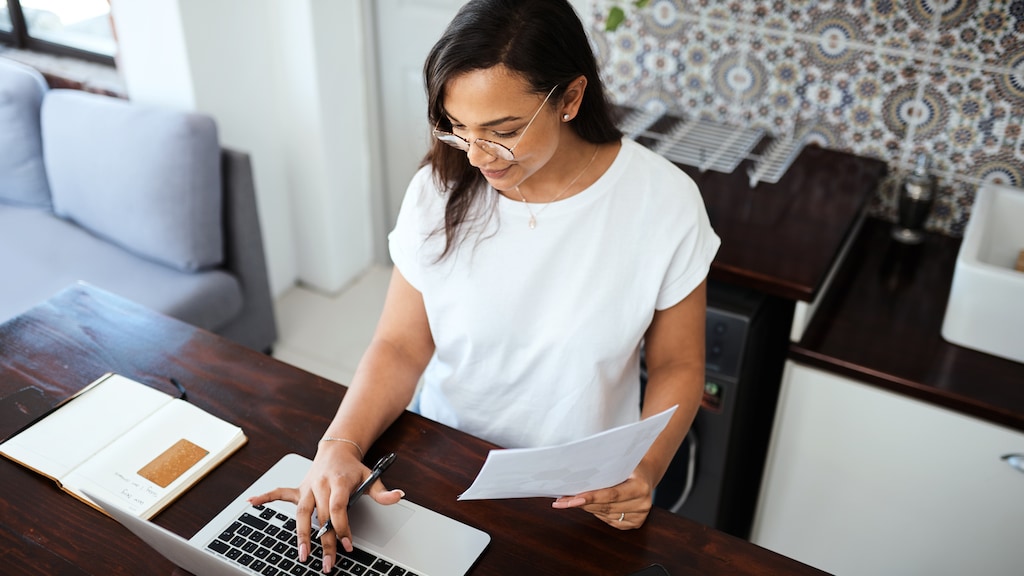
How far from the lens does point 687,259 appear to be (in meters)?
1.30

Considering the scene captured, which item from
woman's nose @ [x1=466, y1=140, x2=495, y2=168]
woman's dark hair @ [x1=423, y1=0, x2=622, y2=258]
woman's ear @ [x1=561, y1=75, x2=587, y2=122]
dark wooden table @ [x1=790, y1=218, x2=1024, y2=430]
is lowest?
dark wooden table @ [x1=790, y1=218, x2=1024, y2=430]

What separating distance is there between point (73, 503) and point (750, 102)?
176 centimetres

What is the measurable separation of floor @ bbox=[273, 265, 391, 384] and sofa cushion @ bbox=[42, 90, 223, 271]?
18.9 inches

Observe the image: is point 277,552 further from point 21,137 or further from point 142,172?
point 21,137

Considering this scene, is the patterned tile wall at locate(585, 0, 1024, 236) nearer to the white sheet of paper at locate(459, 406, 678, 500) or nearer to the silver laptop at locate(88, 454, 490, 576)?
the white sheet of paper at locate(459, 406, 678, 500)

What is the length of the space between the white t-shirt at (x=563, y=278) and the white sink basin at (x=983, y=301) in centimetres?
65

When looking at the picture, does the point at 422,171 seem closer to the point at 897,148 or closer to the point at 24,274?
the point at 897,148

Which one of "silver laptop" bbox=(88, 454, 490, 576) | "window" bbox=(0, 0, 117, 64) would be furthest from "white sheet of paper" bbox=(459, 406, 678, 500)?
"window" bbox=(0, 0, 117, 64)

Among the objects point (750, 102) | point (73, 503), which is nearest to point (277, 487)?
point (73, 503)

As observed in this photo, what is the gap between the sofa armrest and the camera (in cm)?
255

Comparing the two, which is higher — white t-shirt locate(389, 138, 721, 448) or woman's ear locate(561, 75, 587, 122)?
woman's ear locate(561, 75, 587, 122)

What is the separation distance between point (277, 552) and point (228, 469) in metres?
0.19

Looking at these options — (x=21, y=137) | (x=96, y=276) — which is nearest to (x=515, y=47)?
(x=96, y=276)

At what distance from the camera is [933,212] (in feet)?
7.01
